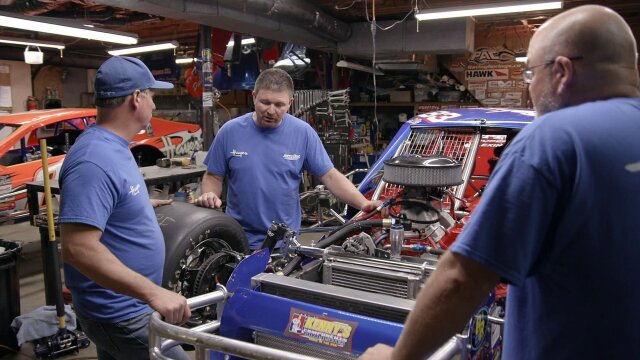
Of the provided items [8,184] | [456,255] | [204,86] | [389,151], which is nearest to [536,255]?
[456,255]

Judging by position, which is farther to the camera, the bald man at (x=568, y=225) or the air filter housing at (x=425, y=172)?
the air filter housing at (x=425, y=172)

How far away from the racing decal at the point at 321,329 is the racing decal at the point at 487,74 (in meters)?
10.0

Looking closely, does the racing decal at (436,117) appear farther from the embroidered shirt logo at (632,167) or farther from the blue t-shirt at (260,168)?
the embroidered shirt logo at (632,167)

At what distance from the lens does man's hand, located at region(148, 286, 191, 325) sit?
172 centimetres

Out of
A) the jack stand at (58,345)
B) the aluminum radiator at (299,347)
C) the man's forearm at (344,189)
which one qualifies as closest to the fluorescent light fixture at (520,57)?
the man's forearm at (344,189)

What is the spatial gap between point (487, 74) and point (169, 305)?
34.1 feet

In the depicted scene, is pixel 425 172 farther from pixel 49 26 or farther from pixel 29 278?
pixel 49 26

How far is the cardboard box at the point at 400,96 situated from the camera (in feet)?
36.0

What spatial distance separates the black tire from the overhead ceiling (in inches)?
134

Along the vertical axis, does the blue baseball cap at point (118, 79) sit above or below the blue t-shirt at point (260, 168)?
above

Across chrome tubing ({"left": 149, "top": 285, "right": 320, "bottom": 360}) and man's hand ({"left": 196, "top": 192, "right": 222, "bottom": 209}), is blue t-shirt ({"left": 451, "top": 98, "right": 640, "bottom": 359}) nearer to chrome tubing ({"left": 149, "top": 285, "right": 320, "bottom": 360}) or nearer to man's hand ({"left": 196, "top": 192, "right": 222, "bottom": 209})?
chrome tubing ({"left": 149, "top": 285, "right": 320, "bottom": 360})

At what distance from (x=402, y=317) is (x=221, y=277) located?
999mm

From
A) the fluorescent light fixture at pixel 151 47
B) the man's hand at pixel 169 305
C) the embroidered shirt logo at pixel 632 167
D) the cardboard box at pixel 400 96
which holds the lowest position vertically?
the man's hand at pixel 169 305

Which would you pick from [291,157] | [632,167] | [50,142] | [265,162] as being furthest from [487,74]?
[632,167]
